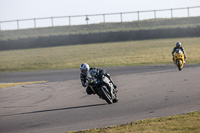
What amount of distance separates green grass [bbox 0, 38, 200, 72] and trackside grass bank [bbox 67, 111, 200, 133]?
19436 millimetres

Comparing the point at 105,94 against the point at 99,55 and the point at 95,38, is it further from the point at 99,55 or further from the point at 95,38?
the point at 95,38

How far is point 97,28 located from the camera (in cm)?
4812

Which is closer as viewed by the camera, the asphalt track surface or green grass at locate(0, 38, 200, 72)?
the asphalt track surface

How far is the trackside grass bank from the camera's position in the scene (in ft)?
23.6

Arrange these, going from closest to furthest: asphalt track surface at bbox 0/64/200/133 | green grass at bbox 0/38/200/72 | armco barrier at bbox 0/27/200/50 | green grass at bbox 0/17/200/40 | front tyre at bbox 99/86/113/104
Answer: asphalt track surface at bbox 0/64/200/133 → front tyre at bbox 99/86/113/104 → green grass at bbox 0/38/200/72 → armco barrier at bbox 0/27/200/50 → green grass at bbox 0/17/200/40

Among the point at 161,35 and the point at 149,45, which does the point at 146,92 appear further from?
the point at 161,35

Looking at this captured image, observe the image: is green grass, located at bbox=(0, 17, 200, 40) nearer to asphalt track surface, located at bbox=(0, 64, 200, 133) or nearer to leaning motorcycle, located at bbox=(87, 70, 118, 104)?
asphalt track surface, located at bbox=(0, 64, 200, 133)

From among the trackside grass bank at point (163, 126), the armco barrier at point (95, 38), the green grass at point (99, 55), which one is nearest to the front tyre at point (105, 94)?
the trackside grass bank at point (163, 126)

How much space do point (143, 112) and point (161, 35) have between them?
31.6 metres

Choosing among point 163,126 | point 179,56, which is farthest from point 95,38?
point 163,126

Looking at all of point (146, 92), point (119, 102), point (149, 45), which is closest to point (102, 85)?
point (119, 102)

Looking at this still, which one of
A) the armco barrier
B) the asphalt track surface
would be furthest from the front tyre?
the armco barrier

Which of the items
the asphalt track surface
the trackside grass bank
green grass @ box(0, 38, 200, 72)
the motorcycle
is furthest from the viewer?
green grass @ box(0, 38, 200, 72)

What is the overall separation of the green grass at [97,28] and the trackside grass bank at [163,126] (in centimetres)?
3549
